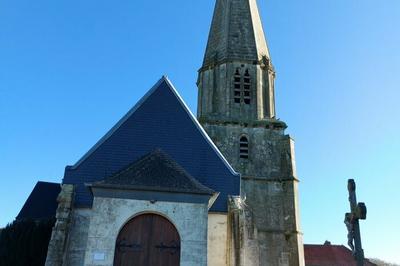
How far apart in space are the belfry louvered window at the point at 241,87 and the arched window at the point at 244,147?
245 centimetres

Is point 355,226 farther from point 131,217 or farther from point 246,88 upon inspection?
point 246,88

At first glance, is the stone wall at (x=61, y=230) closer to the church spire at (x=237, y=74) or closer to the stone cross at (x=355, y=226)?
the stone cross at (x=355, y=226)

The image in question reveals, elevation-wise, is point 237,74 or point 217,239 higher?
point 237,74

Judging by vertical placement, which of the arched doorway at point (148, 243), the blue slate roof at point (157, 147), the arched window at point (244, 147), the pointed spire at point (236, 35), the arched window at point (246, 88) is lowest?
the arched doorway at point (148, 243)

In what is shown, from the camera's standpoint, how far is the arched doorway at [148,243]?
10062 mm

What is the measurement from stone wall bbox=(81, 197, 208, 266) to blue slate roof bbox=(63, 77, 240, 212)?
3.97 feet

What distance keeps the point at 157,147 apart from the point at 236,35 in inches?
555

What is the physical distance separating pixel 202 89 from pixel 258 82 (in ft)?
11.1

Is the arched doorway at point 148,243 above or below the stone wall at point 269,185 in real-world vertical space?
below

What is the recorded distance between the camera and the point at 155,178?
1082cm

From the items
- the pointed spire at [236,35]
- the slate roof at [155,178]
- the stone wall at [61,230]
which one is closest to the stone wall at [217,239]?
the slate roof at [155,178]

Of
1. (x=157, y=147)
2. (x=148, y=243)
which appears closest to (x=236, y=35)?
(x=157, y=147)

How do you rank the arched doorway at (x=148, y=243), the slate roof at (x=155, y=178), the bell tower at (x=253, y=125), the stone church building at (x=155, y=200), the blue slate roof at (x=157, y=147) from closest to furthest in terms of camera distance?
1. the arched doorway at (x=148, y=243)
2. the stone church building at (x=155, y=200)
3. the slate roof at (x=155, y=178)
4. the blue slate roof at (x=157, y=147)
5. the bell tower at (x=253, y=125)

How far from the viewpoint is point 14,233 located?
1451 cm
